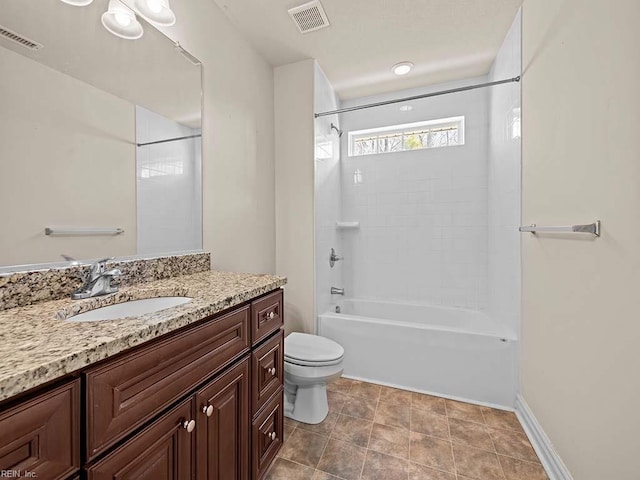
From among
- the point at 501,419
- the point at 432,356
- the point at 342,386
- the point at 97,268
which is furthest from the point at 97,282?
the point at 501,419

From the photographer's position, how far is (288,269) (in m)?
2.31

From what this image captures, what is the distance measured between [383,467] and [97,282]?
4.93 ft

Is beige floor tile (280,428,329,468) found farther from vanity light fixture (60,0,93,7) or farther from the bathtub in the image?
vanity light fixture (60,0,93,7)

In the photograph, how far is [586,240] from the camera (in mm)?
1077

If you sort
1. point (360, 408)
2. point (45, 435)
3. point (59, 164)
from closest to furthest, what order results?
point (45, 435)
point (59, 164)
point (360, 408)

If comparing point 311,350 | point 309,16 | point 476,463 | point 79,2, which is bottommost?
point 476,463

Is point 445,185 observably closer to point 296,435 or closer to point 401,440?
point 401,440

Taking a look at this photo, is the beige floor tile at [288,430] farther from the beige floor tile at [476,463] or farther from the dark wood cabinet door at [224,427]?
the beige floor tile at [476,463]

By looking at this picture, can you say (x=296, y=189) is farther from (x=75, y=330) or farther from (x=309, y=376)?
A: (x=75, y=330)

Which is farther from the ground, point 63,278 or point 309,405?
point 63,278

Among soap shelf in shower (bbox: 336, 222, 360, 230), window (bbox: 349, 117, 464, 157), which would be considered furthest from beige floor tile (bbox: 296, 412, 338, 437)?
window (bbox: 349, 117, 464, 157)

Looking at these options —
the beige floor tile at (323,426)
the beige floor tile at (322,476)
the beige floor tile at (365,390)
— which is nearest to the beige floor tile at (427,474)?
the beige floor tile at (322,476)

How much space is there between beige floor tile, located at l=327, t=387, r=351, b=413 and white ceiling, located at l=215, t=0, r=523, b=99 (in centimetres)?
252

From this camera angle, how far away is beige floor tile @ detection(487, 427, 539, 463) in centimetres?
141
